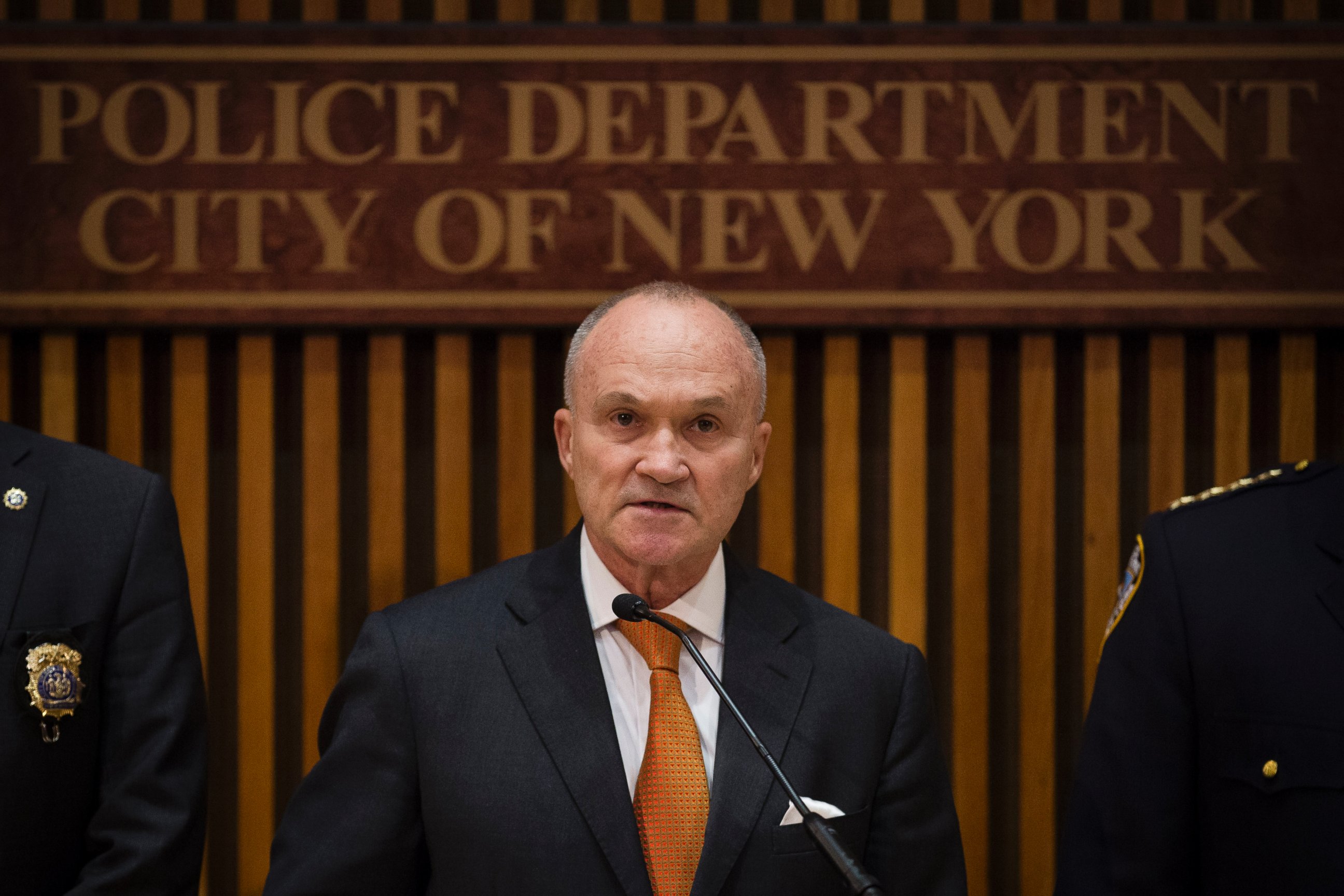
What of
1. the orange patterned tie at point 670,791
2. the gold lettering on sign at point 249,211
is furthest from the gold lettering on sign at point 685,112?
the orange patterned tie at point 670,791

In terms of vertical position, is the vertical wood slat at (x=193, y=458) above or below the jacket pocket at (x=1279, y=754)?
above

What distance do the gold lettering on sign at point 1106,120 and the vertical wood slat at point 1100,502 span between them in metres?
0.39

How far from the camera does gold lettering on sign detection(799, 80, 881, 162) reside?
258cm

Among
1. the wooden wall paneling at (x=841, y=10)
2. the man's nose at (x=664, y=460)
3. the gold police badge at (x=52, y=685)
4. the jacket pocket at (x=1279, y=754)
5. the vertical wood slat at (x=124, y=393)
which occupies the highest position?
the wooden wall paneling at (x=841, y=10)

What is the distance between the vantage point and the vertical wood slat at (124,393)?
2.61 metres

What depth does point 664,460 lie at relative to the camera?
5.15 feet

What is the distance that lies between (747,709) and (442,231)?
4.54ft

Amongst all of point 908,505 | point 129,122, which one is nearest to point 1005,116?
point 908,505

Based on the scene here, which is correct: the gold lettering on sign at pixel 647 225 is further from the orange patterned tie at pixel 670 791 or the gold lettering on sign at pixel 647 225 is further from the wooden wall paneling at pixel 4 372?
the wooden wall paneling at pixel 4 372

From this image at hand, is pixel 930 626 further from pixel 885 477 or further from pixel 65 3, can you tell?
pixel 65 3

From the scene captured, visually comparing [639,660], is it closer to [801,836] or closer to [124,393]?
[801,836]

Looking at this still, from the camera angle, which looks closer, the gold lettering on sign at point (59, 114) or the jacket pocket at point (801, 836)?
the jacket pocket at point (801, 836)

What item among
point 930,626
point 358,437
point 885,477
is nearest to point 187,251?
point 358,437

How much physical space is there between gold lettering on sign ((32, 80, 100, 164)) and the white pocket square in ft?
6.79
